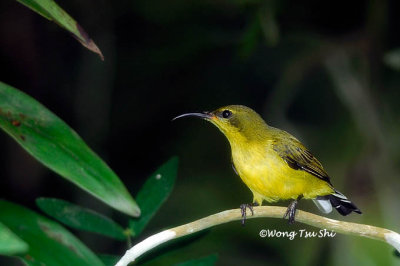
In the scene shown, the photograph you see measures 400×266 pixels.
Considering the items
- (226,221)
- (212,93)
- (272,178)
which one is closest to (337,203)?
(272,178)

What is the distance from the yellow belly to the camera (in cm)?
173

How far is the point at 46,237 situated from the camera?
5.87ft

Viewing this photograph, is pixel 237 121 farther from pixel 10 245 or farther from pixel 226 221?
pixel 10 245

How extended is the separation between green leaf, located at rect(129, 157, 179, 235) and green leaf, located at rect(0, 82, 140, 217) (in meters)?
0.13

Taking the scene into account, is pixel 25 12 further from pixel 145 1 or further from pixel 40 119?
pixel 40 119

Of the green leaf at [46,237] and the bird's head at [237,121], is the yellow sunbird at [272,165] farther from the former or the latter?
the green leaf at [46,237]

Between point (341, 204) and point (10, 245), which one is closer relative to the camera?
point (10, 245)

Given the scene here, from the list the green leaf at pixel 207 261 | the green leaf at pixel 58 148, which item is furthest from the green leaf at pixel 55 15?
the green leaf at pixel 207 261

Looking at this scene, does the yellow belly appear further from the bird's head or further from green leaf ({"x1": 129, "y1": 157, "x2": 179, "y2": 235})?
green leaf ({"x1": 129, "y1": 157, "x2": 179, "y2": 235})

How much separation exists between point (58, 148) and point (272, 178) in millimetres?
553

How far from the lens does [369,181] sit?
3.43 m

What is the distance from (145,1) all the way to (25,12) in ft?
2.33

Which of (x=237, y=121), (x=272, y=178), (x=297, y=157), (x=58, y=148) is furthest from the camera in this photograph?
(x=237, y=121)

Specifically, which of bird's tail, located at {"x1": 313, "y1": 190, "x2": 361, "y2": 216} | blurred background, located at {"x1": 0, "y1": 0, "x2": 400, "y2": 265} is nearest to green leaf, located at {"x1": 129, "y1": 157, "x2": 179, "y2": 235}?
bird's tail, located at {"x1": 313, "y1": 190, "x2": 361, "y2": 216}
